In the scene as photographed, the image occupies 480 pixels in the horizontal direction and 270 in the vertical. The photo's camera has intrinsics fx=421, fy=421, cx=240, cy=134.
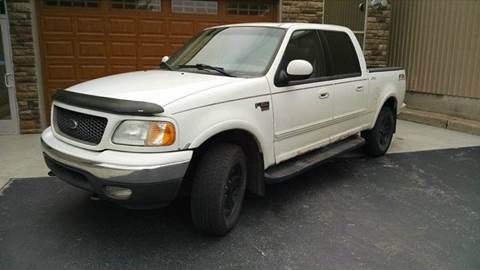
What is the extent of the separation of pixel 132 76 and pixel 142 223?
1475 mm

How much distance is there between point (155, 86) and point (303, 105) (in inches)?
65.8

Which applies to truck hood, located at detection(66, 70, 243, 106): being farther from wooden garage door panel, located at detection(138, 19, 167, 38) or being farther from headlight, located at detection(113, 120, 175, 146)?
wooden garage door panel, located at detection(138, 19, 167, 38)

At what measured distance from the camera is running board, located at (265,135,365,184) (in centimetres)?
424

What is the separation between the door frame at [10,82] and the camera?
7.45 m

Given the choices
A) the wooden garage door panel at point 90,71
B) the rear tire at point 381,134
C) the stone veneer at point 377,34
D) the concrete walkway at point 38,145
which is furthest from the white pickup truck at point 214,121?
the stone veneer at point 377,34

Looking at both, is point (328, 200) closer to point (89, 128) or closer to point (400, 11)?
point (89, 128)

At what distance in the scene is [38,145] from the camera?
7055mm

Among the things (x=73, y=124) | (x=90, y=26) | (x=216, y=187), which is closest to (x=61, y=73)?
(x=90, y=26)

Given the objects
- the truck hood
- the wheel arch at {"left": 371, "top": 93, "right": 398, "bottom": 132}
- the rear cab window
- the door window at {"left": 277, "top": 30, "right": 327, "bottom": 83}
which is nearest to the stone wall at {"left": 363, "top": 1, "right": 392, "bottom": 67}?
the wheel arch at {"left": 371, "top": 93, "right": 398, "bottom": 132}

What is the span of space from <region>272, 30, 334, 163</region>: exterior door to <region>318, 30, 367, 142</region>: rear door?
0.14 meters

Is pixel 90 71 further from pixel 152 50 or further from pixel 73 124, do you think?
pixel 73 124

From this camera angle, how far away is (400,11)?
11.0m

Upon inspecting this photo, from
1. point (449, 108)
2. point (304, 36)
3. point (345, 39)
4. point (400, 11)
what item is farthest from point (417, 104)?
point (304, 36)

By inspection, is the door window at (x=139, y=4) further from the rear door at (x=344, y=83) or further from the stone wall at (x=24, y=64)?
the rear door at (x=344, y=83)
